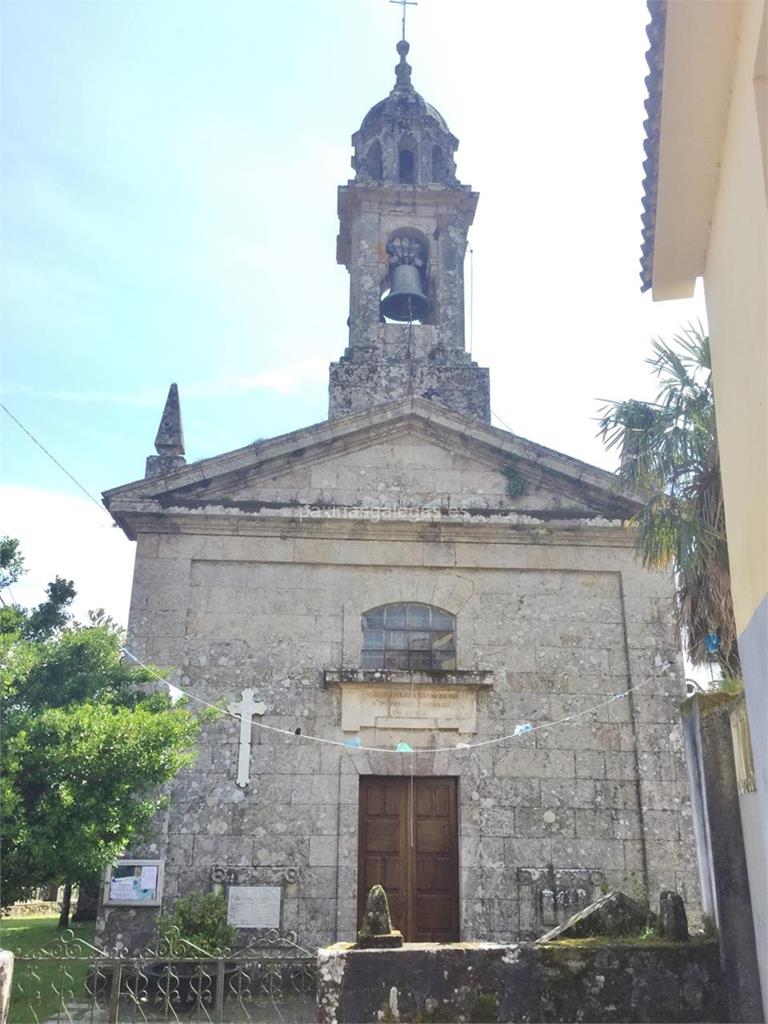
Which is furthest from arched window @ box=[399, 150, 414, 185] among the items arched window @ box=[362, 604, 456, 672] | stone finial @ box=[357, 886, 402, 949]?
stone finial @ box=[357, 886, 402, 949]

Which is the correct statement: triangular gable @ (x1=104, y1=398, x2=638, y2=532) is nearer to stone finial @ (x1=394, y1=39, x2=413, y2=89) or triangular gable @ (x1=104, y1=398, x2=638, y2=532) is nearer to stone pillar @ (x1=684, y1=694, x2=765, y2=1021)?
stone pillar @ (x1=684, y1=694, x2=765, y2=1021)

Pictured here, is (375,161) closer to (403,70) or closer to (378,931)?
(403,70)

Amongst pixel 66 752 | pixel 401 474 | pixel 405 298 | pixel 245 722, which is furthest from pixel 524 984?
pixel 405 298

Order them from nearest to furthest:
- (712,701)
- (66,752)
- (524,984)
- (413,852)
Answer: (524,984) < (712,701) < (66,752) < (413,852)

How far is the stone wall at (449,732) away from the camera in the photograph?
446 inches

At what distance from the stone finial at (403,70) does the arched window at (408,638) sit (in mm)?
14045

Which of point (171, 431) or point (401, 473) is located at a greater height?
point (171, 431)

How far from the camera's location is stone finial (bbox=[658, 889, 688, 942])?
584 centimetres

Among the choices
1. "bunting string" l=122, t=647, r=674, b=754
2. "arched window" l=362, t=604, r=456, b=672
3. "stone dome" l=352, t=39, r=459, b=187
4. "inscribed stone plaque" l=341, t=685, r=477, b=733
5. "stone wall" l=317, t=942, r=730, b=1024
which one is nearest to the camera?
"stone wall" l=317, t=942, r=730, b=1024

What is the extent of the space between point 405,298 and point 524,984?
13.9 metres

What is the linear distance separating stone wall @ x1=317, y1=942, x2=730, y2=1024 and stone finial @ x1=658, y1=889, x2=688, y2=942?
0.53 feet

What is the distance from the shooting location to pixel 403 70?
21469mm

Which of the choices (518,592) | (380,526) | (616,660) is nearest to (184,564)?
(380,526)

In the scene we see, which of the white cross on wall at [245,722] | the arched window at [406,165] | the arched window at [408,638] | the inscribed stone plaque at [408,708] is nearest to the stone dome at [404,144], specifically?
the arched window at [406,165]
